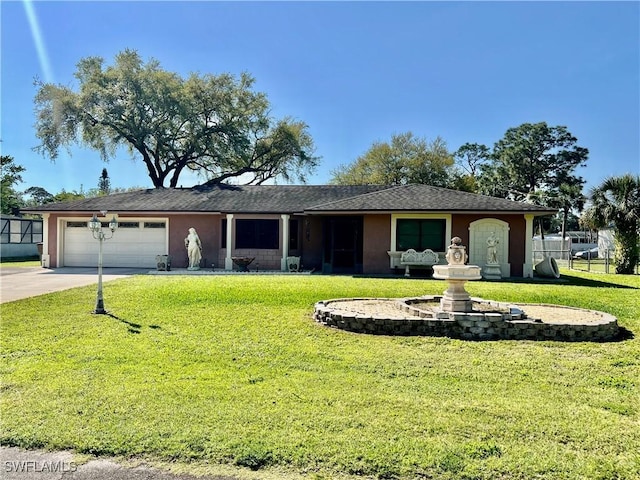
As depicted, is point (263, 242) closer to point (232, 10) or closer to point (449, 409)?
point (232, 10)

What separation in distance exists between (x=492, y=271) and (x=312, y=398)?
12512 millimetres

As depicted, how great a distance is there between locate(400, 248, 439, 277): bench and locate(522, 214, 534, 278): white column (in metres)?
3.24

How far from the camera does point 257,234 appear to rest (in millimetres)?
18375

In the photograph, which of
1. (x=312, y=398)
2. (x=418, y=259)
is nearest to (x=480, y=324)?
(x=312, y=398)

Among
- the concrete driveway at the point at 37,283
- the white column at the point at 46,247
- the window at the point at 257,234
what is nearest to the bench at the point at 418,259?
the window at the point at 257,234

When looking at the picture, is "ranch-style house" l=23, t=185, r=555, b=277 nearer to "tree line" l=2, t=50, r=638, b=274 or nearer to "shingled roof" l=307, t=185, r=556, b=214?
"shingled roof" l=307, t=185, r=556, b=214

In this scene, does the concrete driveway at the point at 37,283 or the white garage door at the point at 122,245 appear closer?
the concrete driveway at the point at 37,283

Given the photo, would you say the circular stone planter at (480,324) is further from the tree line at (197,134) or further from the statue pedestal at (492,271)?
the tree line at (197,134)

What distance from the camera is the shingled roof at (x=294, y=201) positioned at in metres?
15.9

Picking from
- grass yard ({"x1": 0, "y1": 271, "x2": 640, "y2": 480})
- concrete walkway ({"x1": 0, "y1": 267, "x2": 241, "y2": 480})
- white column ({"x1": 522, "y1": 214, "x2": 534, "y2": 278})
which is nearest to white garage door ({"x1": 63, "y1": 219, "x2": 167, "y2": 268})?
grass yard ({"x1": 0, "y1": 271, "x2": 640, "y2": 480})

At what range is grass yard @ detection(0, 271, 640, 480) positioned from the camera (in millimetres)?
3217

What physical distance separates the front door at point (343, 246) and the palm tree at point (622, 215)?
10.9 metres

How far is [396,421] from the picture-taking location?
3816 mm

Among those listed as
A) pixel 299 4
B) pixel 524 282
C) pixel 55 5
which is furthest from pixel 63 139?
pixel 524 282
